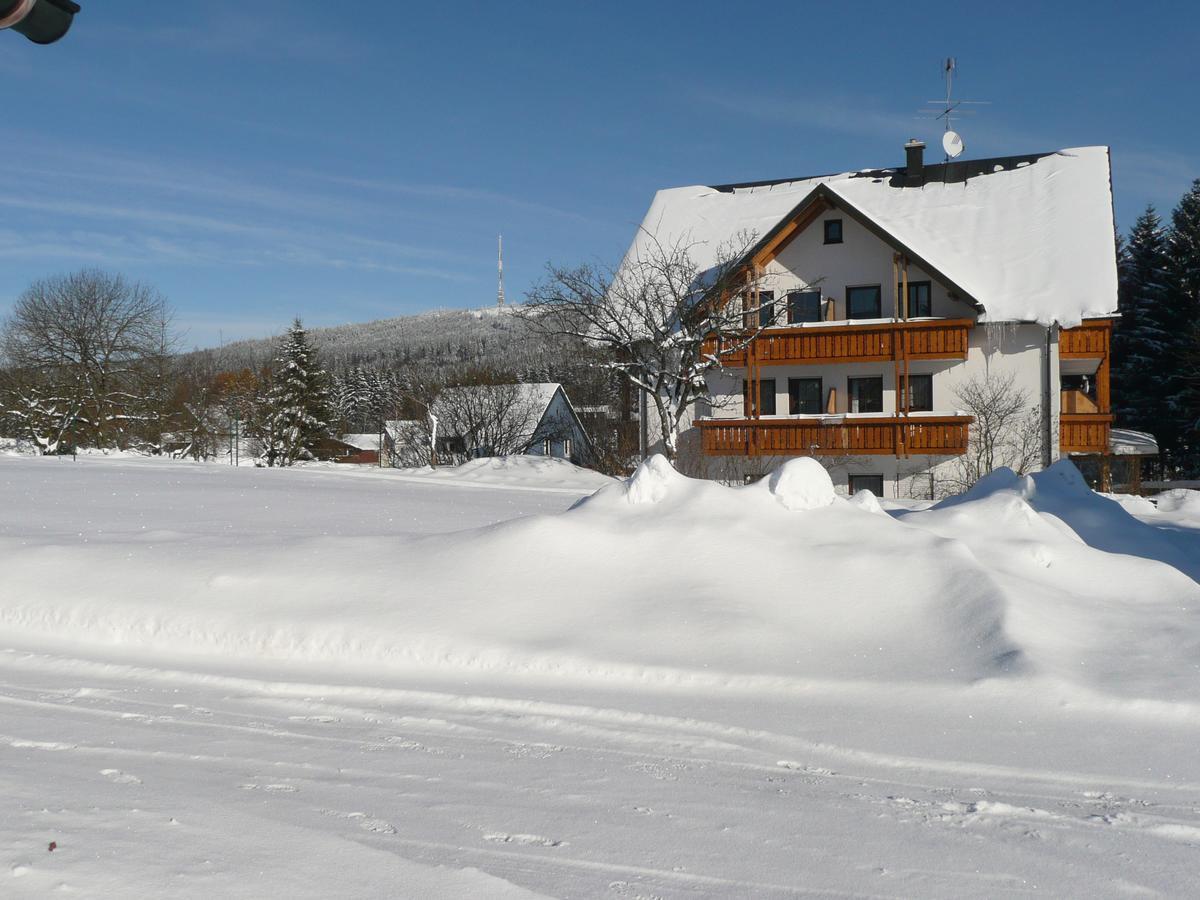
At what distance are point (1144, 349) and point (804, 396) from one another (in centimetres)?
1898

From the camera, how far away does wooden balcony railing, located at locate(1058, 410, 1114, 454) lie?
1079 inches

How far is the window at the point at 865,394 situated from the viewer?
93.5ft

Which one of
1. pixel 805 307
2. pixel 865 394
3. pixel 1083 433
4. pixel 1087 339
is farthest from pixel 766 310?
pixel 1083 433

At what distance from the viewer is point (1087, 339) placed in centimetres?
2697

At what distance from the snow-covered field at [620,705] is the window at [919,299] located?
16.5 metres

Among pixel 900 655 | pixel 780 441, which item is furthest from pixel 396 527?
pixel 780 441

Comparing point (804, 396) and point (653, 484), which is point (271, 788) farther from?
point (804, 396)

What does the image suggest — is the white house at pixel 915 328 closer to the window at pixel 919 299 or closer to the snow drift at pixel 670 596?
the window at pixel 919 299

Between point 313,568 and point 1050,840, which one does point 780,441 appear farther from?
point 1050,840

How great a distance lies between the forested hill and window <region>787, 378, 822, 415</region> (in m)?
51.6

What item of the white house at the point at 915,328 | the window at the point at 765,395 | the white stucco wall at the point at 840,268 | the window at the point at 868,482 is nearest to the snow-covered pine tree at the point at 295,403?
the white house at the point at 915,328

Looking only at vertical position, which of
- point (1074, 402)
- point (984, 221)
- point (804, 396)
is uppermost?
point (984, 221)

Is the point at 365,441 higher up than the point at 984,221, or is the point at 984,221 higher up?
the point at 984,221

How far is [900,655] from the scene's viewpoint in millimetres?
7586
